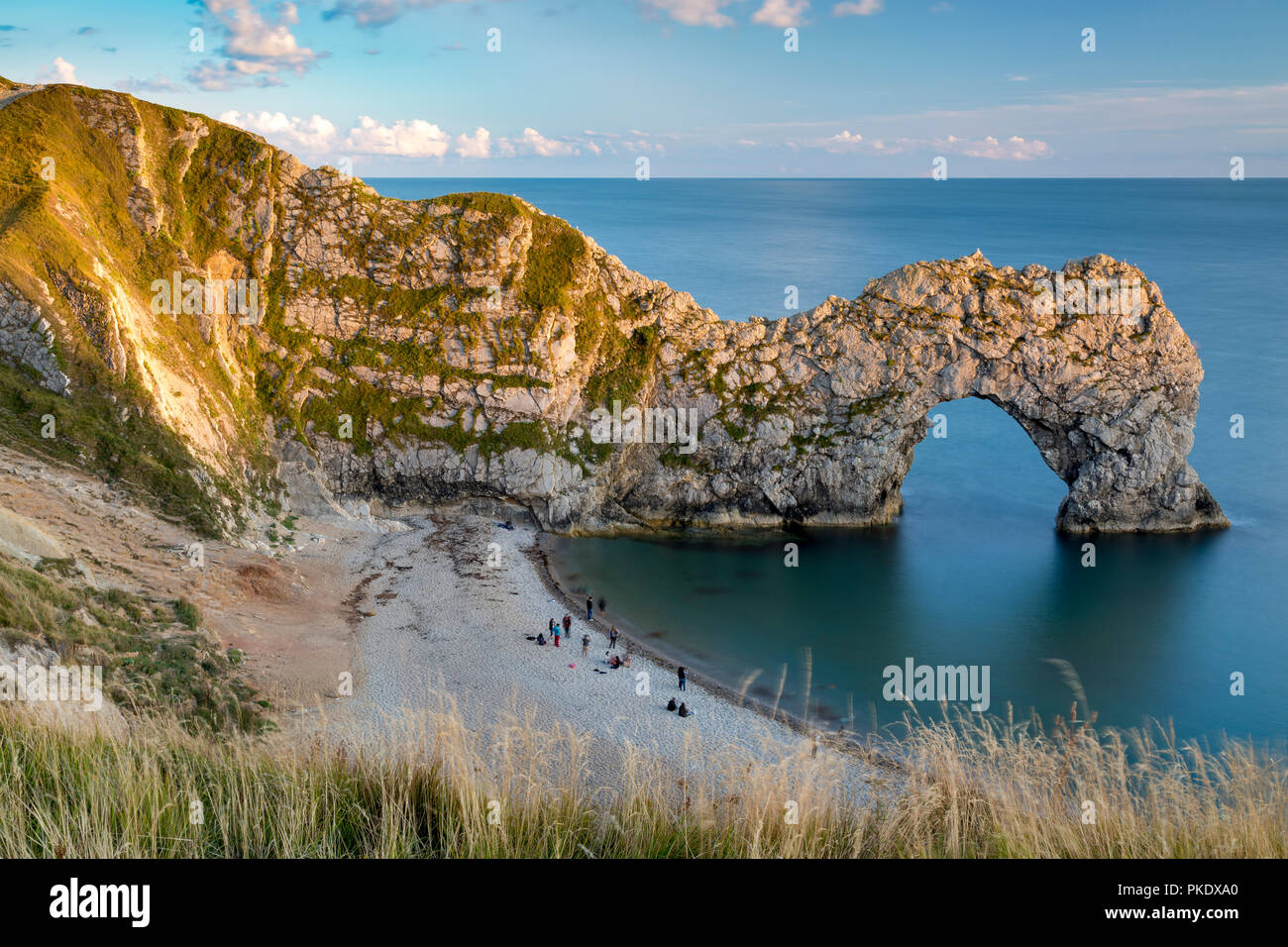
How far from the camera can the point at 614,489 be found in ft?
168

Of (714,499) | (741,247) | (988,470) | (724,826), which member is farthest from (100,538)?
(741,247)

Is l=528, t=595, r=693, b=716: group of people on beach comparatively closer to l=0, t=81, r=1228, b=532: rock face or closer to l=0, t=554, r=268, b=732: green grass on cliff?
l=0, t=81, r=1228, b=532: rock face

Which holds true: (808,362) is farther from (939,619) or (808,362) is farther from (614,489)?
(939,619)

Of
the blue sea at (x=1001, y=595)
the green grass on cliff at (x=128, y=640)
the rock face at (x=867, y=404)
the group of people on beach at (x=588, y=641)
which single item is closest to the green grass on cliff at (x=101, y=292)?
the green grass on cliff at (x=128, y=640)

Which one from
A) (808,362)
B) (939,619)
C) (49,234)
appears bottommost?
(939,619)

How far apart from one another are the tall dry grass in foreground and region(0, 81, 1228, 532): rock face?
42.5 m

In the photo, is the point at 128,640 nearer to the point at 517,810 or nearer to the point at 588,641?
the point at 588,641

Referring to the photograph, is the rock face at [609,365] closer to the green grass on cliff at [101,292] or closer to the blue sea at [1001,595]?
the green grass on cliff at [101,292]

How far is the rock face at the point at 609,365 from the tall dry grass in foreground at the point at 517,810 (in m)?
42.5

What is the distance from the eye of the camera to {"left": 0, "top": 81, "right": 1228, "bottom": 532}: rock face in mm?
48938

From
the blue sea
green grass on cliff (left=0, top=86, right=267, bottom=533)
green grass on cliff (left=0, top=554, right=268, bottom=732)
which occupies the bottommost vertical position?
the blue sea

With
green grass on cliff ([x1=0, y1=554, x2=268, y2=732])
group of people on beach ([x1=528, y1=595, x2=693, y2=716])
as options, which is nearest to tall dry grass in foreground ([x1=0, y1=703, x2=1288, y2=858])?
green grass on cliff ([x1=0, y1=554, x2=268, y2=732])

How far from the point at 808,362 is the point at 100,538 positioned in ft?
119
